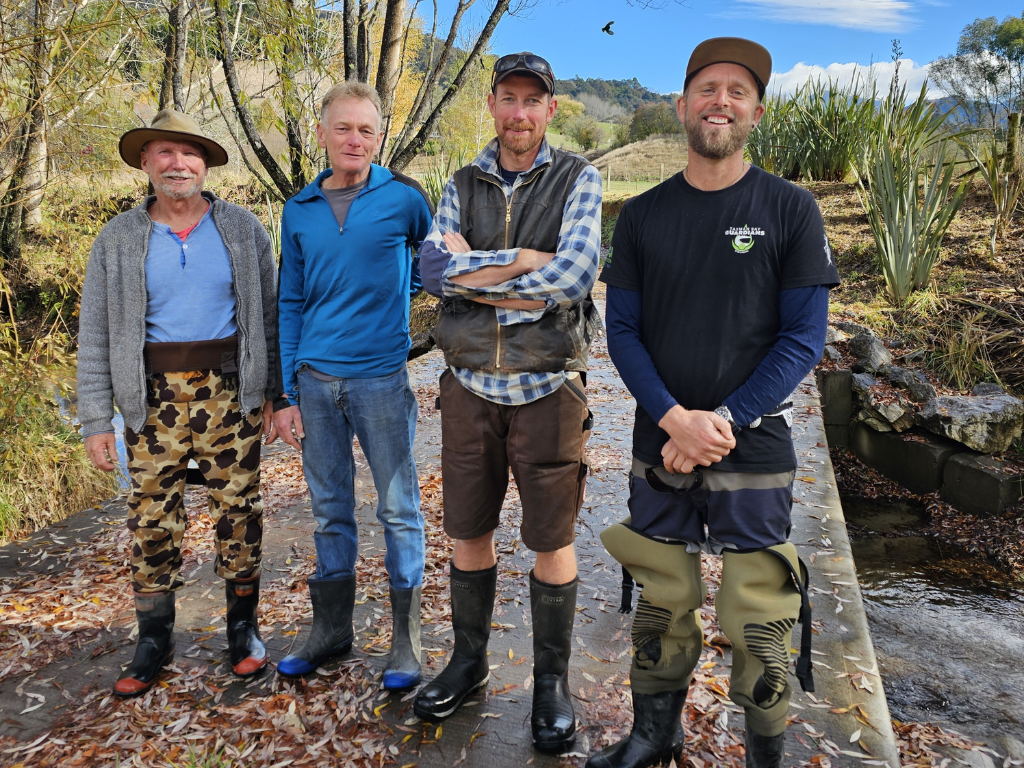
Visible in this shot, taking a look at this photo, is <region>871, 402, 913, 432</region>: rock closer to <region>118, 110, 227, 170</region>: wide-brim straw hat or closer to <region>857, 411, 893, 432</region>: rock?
<region>857, 411, 893, 432</region>: rock

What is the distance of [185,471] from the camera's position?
9.30ft

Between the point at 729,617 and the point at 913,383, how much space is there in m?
5.26

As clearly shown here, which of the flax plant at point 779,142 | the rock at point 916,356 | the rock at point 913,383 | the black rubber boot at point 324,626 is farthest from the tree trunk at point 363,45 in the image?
the flax plant at point 779,142

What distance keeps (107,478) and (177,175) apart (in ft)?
10.4

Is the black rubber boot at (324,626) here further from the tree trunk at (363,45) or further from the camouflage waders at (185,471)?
the tree trunk at (363,45)

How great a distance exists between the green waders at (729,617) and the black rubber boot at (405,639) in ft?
2.90

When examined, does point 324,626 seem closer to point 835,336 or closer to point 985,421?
point 985,421

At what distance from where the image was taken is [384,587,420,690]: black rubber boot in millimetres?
2719

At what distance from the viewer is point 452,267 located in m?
2.31

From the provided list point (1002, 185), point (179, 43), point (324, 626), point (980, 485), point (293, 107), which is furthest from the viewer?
point (1002, 185)

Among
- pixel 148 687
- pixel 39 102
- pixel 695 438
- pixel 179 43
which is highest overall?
pixel 179 43

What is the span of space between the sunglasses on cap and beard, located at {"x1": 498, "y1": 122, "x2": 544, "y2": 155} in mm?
142

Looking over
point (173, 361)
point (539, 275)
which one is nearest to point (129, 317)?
point (173, 361)

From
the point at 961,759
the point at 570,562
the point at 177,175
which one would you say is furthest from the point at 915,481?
the point at 177,175
